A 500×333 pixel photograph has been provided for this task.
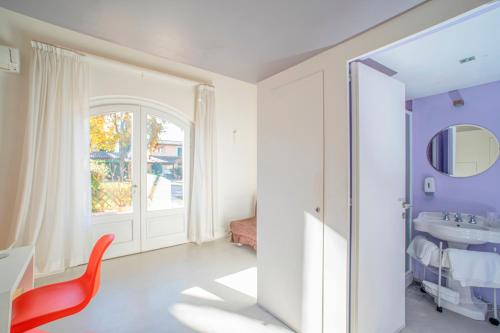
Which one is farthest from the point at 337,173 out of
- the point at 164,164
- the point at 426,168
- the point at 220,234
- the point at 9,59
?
the point at 9,59

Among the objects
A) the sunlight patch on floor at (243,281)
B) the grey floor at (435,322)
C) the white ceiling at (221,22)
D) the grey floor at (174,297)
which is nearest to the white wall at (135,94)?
the grey floor at (174,297)

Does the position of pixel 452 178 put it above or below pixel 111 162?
below

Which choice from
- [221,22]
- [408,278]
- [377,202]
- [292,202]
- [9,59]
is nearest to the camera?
[221,22]

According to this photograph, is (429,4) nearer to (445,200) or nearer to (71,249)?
(445,200)

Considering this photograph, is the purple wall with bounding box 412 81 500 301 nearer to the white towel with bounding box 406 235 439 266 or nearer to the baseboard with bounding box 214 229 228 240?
the white towel with bounding box 406 235 439 266

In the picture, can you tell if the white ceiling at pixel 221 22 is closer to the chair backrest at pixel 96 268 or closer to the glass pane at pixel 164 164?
the chair backrest at pixel 96 268

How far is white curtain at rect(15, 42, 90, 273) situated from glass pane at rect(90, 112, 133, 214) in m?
0.25

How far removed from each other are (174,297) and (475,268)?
281cm

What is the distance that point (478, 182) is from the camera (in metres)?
2.34

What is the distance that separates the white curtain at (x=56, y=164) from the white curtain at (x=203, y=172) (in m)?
1.58

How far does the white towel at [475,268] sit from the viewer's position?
6.30 feet

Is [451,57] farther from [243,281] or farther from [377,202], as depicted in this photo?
[243,281]

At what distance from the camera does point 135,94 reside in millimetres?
3516

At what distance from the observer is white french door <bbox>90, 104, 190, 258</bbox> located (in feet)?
11.0
